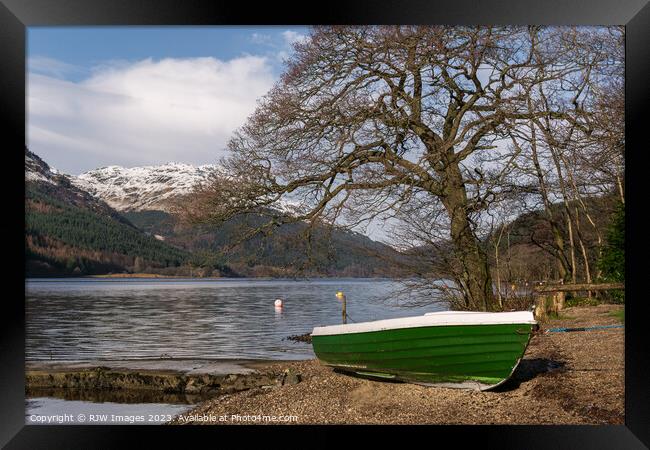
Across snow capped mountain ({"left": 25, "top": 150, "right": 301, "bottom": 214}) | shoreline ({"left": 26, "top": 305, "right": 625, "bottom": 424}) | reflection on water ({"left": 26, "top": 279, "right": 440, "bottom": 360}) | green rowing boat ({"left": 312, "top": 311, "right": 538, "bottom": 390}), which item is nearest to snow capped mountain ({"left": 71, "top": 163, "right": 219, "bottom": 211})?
snow capped mountain ({"left": 25, "top": 150, "right": 301, "bottom": 214})

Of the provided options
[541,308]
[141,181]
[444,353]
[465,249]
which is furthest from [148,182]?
[444,353]

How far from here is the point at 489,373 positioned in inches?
270

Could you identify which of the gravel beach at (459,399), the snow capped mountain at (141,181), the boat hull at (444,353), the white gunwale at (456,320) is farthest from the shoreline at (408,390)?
the snow capped mountain at (141,181)

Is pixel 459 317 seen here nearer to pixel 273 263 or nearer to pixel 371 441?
pixel 371 441

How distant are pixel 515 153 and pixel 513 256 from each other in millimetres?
2458

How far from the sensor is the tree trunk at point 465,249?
28.5 ft

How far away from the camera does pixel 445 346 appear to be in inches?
267

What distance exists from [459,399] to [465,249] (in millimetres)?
2415

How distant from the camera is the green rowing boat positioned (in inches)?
257

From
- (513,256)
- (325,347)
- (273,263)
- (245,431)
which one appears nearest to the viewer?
(245,431)

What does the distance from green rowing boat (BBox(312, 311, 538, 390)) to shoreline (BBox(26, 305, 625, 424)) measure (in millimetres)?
212
